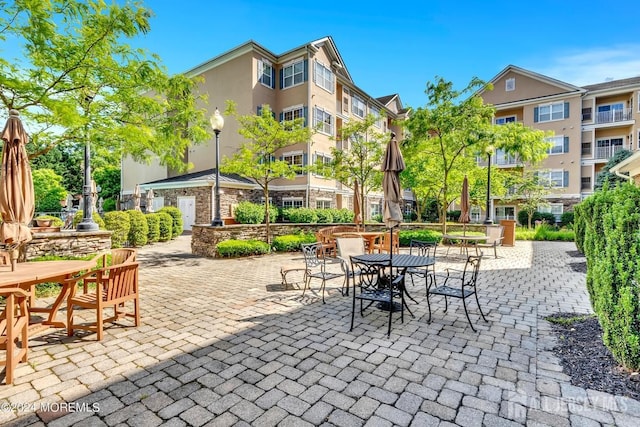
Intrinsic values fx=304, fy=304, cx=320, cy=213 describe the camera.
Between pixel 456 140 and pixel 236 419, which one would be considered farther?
pixel 456 140

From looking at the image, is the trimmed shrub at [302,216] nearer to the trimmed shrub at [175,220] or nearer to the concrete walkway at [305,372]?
the trimmed shrub at [175,220]

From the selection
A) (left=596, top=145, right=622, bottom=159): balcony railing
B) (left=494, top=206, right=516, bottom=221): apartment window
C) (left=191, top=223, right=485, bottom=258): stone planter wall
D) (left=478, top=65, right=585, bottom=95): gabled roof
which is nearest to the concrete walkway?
(left=191, top=223, right=485, bottom=258): stone planter wall

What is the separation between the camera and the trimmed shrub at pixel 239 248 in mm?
11164

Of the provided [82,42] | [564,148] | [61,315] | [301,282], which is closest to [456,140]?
[301,282]

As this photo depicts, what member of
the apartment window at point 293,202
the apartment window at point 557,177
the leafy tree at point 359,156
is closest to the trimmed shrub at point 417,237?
the leafy tree at point 359,156

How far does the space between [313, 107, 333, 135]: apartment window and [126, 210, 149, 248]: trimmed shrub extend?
1272cm

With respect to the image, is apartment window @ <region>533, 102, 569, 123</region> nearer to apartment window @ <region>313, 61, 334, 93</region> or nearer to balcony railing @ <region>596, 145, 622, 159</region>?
balcony railing @ <region>596, 145, 622, 159</region>

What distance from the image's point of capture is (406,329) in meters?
4.65

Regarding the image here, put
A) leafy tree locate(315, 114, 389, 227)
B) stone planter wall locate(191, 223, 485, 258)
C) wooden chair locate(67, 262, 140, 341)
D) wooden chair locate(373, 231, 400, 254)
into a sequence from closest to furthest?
wooden chair locate(67, 262, 140, 341), wooden chair locate(373, 231, 400, 254), stone planter wall locate(191, 223, 485, 258), leafy tree locate(315, 114, 389, 227)

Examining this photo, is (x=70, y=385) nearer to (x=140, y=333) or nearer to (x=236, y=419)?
(x=140, y=333)

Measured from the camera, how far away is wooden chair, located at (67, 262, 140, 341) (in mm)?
4176

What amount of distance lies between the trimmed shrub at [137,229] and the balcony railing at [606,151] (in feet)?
117

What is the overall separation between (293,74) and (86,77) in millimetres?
17265

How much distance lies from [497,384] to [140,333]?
464 cm
